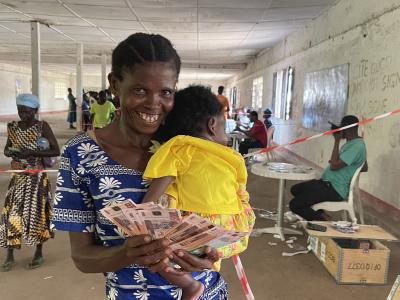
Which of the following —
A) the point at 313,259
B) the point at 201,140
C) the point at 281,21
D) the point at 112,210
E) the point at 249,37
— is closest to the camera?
the point at 112,210

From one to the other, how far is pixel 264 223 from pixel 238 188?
3.84 m

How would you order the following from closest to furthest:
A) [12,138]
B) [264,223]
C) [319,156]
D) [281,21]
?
[12,138], [264,223], [319,156], [281,21]

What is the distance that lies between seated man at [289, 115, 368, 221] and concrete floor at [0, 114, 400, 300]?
1.77 feet

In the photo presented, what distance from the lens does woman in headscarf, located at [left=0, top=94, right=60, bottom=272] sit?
3.52 meters

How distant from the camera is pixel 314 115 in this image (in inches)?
318

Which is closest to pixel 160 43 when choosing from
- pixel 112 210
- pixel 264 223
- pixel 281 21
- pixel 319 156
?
pixel 112 210

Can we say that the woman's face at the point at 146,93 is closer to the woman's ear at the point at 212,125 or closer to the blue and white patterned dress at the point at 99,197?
the blue and white patterned dress at the point at 99,197

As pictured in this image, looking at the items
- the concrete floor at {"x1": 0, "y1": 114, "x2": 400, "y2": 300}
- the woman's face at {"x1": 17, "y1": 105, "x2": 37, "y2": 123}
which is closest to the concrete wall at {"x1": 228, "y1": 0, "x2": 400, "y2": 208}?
the concrete floor at {"x1": 0, "y1": 114, "x2": 400, "y2": 300}

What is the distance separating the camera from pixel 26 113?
3555 mm

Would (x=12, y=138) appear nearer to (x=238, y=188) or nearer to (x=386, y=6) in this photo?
(x=238, y=188)

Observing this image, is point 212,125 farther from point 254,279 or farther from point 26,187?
point 26,187

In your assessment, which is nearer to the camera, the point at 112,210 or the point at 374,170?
the point at 112,210

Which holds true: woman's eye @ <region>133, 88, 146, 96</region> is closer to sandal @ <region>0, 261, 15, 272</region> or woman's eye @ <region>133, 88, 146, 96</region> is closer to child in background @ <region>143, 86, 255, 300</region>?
child in background @ <region>143, 86, 255, 300</region>

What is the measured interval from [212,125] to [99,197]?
0.49 meters
